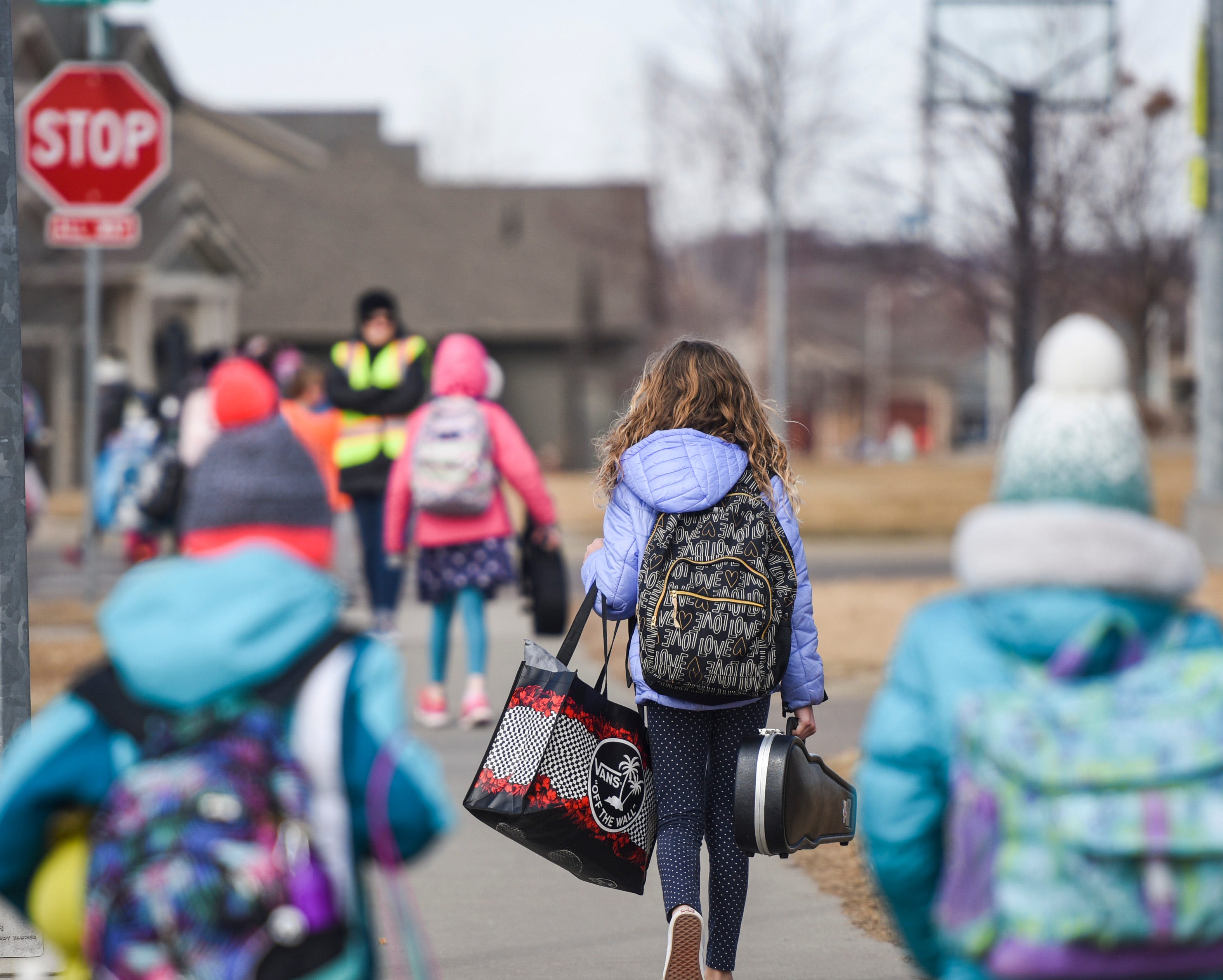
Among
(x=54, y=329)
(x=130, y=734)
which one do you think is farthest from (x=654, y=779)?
(x=54, y=329)

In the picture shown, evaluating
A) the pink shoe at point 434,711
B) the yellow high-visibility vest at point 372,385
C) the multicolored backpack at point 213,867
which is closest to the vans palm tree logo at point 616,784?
the multicolored backpack at point 213,867

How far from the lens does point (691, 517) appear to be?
161 inches

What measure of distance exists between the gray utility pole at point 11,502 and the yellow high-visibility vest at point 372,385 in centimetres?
495

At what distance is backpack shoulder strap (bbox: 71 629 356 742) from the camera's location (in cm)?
239

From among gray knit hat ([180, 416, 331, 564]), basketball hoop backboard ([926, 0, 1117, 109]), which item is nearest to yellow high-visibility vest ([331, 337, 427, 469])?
gray knit hat ([180, 416, 331, 564])

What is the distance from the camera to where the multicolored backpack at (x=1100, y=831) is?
7.05 feet

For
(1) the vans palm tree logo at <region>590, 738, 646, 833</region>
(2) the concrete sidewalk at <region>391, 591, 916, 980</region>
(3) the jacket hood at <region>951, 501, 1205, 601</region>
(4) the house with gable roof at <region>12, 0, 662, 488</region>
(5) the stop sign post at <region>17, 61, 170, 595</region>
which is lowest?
(2) the concrete sidewalk at <region>391, 591, 916, 980</region>

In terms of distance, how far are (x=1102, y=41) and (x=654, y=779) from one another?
53.9 ft

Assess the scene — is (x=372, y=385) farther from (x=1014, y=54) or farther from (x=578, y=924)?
(x=1014, y=54)

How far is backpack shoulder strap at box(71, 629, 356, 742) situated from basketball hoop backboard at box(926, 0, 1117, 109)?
648 inches

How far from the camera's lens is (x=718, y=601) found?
3990mm

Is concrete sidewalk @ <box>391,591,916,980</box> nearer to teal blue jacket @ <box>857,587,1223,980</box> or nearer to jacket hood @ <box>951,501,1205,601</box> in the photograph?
teal blue jacket @ <box>857,587,1223,980</box>

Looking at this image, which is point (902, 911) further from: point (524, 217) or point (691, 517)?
point (524, 217)

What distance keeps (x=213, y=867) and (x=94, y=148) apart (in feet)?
25.4
